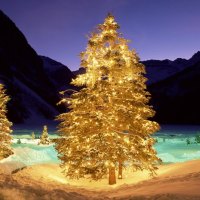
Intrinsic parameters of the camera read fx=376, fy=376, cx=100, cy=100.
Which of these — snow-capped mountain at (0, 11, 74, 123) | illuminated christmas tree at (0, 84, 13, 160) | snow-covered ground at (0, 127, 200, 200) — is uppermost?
snow-capped mountain at (0, 11, 74, 123)

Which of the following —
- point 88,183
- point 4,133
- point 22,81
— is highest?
point 22,81

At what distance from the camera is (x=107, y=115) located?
16.6 metres

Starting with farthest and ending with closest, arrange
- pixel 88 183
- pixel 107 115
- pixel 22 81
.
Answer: pixel 22 81 < pixel 88 183 < pixel 107 115

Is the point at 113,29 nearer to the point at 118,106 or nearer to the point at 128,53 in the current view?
the point at 128,53

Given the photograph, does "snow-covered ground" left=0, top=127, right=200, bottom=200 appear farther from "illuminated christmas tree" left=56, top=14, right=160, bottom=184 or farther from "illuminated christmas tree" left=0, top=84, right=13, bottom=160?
"illuminated christmas tree" left=0, top=84, right=13, bottom=160

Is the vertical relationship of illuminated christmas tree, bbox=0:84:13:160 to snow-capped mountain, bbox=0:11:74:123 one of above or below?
below

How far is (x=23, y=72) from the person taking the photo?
602ft

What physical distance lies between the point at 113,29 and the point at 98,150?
18.3 ft

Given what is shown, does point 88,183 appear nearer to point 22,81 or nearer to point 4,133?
point 4,133

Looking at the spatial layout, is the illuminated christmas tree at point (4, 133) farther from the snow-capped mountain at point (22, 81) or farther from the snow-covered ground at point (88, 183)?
the snow-capped mountain at point (22, 81)

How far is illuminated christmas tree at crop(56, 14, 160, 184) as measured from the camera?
16.1m

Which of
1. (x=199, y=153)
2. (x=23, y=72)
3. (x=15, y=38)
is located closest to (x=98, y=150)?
(x=199, y=153)

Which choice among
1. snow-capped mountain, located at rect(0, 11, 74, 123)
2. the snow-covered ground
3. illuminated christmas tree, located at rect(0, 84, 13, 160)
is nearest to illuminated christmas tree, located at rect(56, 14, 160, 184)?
the snow-covered ground

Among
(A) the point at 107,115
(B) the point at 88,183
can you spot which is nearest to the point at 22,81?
(B) the point at 88,183
